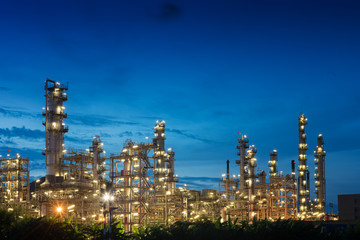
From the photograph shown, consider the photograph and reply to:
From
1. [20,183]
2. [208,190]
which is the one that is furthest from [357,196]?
[20,183]

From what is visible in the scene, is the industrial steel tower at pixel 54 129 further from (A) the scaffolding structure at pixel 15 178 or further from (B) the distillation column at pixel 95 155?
(A) the scaffolding structure at pixel 15 178

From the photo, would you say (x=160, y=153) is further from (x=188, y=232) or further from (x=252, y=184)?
(x=188, y=232)

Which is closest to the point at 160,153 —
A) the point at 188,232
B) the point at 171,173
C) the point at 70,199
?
the point at 171,173

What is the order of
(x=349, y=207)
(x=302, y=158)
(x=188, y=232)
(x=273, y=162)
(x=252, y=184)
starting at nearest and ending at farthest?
(x=188, y=232)
(x=349, y=207)
(x=252, y=184)
(x=302, y=158)
(x=273, y=162)

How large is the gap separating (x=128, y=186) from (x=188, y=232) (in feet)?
118

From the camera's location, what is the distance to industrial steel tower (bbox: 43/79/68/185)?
201ft

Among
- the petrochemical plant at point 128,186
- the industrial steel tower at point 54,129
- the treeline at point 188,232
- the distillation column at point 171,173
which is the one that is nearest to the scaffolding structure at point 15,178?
the petrochemical plant at point 128,186

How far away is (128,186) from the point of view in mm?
56531

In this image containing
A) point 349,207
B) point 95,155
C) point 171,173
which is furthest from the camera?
point 171,173

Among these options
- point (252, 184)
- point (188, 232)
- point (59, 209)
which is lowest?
point (59, 209)

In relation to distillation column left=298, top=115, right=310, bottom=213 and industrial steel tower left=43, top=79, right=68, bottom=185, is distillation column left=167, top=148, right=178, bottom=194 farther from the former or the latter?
distillation column left=298, top=115, right=310, bottom=213

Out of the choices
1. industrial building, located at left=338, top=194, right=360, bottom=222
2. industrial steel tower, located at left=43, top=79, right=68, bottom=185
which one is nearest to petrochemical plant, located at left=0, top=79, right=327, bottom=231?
industrial steel tower, located at left=43, top=79, right=68, bottom=185

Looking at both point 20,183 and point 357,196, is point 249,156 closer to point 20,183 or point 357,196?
point 357,196

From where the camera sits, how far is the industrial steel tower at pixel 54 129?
6122cm
